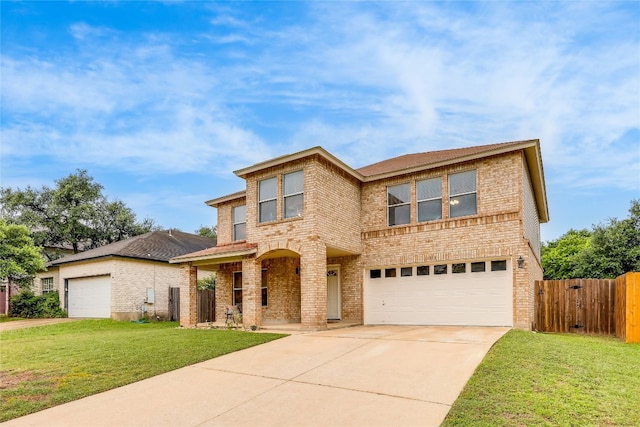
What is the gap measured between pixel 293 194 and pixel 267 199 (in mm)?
1176

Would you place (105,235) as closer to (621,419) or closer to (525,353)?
(525,353)

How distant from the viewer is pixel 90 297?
20719mm

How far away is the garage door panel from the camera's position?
41.4 ft

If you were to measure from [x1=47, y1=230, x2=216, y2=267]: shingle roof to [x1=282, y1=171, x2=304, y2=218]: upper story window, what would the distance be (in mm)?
10147

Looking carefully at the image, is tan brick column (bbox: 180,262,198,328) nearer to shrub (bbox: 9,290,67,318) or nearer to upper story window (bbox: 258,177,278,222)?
upper story window (bbox: 258,177,278,222)

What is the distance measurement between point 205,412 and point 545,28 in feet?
41.5

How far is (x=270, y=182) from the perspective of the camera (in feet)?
47.2

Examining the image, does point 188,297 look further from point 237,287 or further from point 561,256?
point 561,256

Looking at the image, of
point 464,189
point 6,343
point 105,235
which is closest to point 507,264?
point 464,189

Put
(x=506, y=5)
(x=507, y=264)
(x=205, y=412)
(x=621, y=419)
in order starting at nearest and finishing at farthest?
(x=621, y=419) < (x=205, y=412) < (x=506, y=5) < (x=507, y=264)

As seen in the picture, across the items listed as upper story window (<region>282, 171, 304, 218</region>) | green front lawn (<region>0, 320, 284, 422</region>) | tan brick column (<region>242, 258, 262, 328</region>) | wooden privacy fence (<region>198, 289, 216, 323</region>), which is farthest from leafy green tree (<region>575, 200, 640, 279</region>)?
wooden privacy fence (<region>198, 289, 216, 323</region>)

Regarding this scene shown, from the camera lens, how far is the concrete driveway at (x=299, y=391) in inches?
197

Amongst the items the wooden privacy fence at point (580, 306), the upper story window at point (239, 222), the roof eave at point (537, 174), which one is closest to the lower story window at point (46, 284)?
the upper story window at point (239, 222)

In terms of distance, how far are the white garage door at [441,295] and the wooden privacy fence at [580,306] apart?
2115 mm
